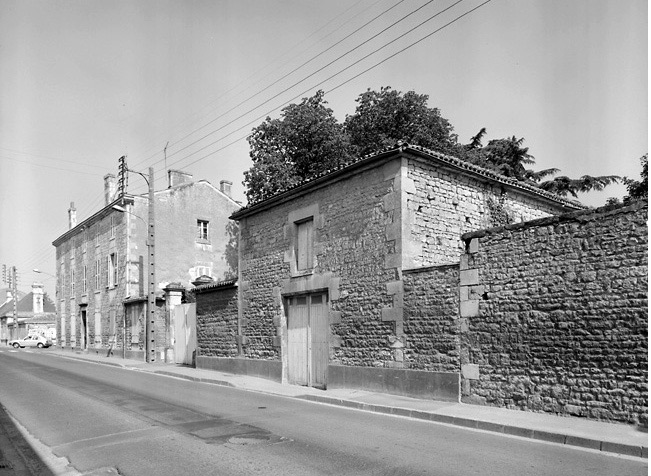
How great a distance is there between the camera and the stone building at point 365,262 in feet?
37.5

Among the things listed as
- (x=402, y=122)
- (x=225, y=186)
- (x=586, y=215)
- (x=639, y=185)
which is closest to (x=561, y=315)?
(x=586, y=215)

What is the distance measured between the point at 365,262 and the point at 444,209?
7.12ft

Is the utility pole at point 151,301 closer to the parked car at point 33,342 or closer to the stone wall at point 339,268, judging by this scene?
the stone wall at point 339,268

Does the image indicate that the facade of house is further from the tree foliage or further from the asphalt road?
the asphalt road

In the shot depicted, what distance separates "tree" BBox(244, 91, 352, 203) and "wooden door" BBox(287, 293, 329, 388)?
13575mm

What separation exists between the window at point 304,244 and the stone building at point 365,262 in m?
0.04

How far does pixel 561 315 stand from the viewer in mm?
8695

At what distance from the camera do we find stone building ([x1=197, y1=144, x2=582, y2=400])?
1142cm

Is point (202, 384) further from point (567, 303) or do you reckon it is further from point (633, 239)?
point (633, 239)

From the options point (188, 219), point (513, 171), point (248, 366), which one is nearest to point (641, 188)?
point (513, 171)

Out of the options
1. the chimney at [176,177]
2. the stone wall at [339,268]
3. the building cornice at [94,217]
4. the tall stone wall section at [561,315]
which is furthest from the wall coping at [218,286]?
the chimney at [176,177]

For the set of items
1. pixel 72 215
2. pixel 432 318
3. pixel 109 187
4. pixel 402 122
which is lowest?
pixel 432 318

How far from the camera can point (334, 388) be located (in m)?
12.9

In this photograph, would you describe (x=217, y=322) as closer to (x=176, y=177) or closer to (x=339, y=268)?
Result: (x=339, y=268)
